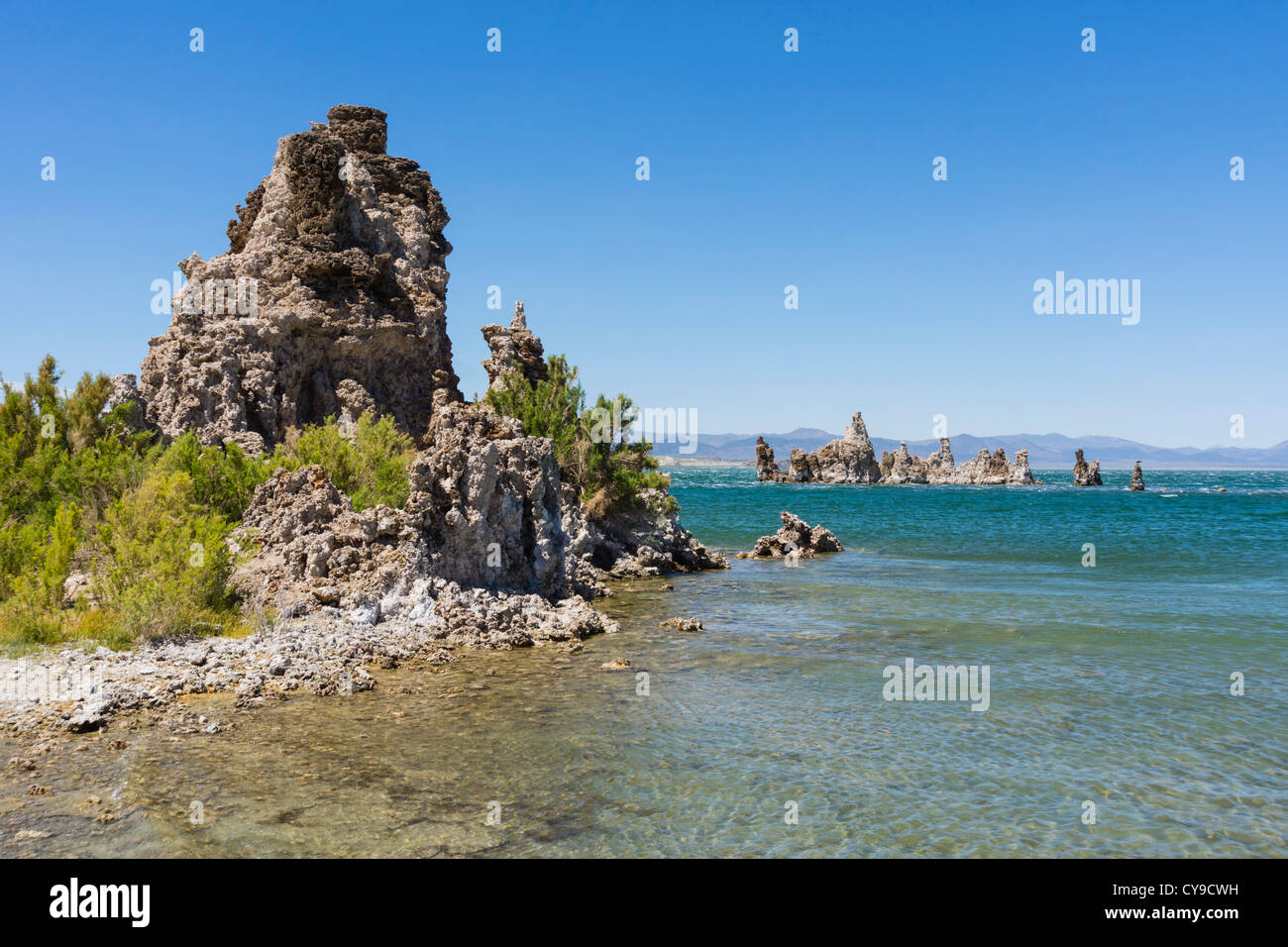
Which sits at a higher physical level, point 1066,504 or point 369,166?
point 369,166

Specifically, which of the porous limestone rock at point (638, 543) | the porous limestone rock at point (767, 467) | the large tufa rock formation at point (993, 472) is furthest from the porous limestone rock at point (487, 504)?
the large tufa rock formation at point (993, 472)

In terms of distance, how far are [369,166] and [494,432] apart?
84.9 feet

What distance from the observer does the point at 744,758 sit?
33.9ft

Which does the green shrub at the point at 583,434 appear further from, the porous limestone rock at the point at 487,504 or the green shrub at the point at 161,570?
the green shrub at the point at 161,570

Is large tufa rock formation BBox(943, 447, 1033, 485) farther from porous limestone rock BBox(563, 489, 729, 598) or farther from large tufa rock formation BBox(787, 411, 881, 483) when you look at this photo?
porous limestone rock BBox(563, 489, 729, 598)

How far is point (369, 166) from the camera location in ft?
131

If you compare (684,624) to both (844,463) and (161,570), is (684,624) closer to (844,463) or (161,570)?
(161,570)

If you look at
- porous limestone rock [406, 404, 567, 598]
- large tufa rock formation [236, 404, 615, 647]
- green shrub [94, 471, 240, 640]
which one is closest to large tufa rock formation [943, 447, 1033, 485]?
porous limestone rock [406, 404, 567, 598]

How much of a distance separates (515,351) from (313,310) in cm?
800

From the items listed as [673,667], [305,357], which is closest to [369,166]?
[305,357]

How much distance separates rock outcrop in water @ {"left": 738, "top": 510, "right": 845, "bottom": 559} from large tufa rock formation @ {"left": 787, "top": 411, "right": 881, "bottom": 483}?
126 meters

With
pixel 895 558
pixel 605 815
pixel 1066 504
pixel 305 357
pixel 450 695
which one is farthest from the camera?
pixel 1066 504

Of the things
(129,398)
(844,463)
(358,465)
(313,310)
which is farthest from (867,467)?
(129,398)
